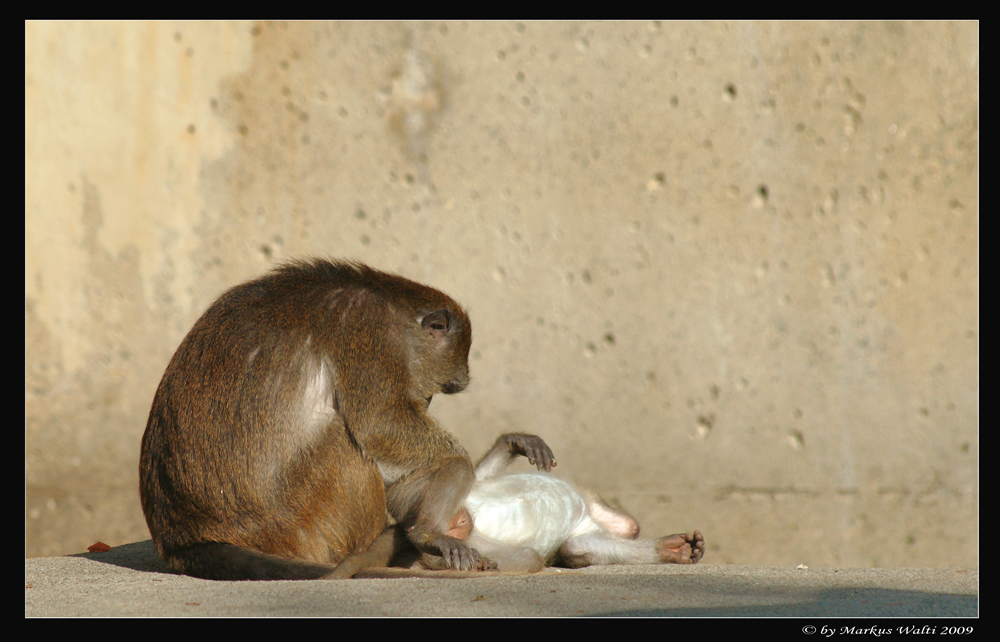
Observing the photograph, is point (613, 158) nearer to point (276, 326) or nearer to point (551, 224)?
point (551, 224)

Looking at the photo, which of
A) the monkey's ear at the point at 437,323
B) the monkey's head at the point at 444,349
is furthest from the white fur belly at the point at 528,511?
the monkey's ear at the point at 437,323

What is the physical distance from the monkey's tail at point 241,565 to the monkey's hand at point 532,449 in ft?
4.67

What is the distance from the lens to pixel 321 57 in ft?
21.7

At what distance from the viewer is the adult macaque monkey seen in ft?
12.4

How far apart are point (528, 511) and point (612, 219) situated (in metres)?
2.90

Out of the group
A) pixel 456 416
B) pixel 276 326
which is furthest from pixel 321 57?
pixel 276 326

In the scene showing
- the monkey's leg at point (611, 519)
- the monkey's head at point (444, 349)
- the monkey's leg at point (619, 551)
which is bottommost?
the monkey's leg at point (619, 551)

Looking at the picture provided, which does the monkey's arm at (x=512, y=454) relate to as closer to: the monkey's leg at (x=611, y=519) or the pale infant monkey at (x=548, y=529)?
the pale infant monkey at (x=548, y=529)

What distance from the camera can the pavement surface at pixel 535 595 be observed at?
2885mm

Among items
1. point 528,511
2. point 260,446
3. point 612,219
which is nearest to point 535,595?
point 528,511

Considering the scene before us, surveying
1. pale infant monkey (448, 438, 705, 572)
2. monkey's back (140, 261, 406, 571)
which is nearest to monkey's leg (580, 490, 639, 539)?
pale infant monkey (448, 438, 705, 572)

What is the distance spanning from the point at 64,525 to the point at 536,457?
378 centimetres

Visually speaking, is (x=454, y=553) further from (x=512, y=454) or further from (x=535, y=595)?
(x=512, y=454)

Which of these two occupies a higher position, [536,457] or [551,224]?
[551,224]
